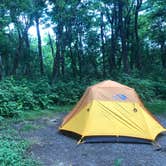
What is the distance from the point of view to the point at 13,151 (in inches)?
248

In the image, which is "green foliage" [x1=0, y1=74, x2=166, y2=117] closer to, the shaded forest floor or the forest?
the forest

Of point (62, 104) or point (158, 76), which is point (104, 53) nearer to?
point (158, 76)

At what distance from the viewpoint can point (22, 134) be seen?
8.09 metres

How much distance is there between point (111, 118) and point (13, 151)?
2490mm

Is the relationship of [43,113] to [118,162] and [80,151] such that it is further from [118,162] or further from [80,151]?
[118,162]

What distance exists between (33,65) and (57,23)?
12.0 ft

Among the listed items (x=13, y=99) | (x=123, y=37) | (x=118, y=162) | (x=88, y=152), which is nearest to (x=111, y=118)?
(x=88, y=152)

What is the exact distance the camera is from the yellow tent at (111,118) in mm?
7562

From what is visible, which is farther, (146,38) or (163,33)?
(146,38)

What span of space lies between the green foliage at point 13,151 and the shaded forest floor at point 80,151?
0.14m

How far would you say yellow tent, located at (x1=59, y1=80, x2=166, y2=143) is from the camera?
7.56m

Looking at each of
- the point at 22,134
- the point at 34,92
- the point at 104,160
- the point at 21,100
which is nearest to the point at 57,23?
the point at 34,92

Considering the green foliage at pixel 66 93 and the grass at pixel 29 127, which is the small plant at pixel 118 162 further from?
the green foliage at pixel 66 93

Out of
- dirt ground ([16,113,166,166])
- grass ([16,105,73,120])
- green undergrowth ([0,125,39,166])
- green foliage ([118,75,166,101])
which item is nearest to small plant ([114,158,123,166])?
dirt ground ([16,113,166,166])
